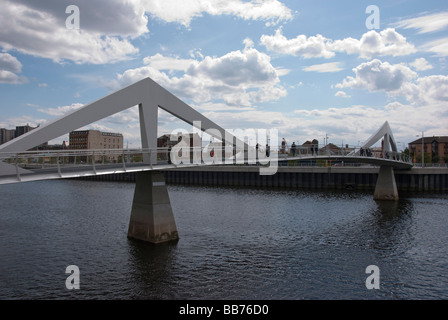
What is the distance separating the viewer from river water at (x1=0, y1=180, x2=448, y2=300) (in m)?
15.6

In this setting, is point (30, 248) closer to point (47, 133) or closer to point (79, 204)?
point (47, 133)

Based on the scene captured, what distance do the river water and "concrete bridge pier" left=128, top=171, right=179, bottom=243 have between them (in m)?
0.84

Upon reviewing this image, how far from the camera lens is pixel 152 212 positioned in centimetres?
2267

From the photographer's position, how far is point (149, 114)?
22484 mm

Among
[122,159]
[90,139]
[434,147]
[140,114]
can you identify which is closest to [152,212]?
[122,159]

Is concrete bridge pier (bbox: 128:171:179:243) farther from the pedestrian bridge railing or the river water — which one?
the pedestrian bridge railing

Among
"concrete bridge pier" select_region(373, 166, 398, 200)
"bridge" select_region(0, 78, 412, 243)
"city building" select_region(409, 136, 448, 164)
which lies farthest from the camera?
"city building" select_region(409, 136, 448, 164)

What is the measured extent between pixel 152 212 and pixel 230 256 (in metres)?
6.03

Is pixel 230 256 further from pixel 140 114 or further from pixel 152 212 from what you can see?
pixel 140 114

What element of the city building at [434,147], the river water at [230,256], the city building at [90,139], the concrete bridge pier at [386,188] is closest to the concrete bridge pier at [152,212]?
the river water at [230,256]

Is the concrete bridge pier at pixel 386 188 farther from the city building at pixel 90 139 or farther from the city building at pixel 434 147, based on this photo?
the city building at pixel 434 147

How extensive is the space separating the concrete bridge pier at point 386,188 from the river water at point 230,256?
13.6 meters

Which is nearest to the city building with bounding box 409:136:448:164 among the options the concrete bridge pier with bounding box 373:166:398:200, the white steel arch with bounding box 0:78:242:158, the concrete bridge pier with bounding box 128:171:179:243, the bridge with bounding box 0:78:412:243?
the concrete bridge pier with bounding box 373:166:398:200

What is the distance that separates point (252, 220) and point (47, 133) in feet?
65.6
